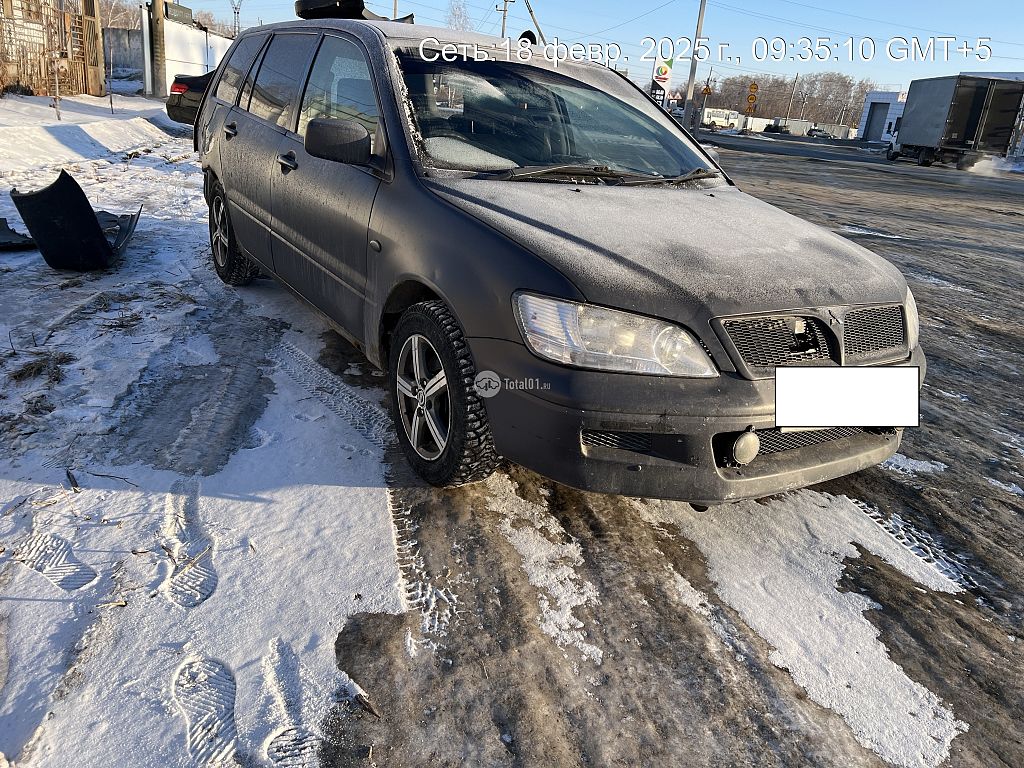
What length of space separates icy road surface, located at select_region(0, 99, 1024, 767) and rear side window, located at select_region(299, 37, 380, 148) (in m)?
1.33

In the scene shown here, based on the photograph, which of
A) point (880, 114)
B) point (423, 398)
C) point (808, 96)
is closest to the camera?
point (423, 398)

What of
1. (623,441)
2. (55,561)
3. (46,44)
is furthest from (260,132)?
(46,44)

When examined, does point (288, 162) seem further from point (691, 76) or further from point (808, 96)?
point (808, 96)

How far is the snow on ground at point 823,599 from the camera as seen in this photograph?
1.90m

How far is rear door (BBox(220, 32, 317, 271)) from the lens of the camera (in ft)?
12.9

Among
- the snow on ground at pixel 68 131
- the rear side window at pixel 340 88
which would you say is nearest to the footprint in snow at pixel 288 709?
the rear side window at pixel 340 88

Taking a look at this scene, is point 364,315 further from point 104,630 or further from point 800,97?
point 800,97

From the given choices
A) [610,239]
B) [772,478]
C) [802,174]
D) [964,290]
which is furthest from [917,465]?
[802,174]

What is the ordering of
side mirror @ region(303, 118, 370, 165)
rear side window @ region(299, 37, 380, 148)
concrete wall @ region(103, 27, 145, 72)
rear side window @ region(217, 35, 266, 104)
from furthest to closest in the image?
concrete wall @ region(103, 27, 145, 72), rear side window @ region(217, 35, 266, 104), rear side window @ region(299, 37, 380, 148), side mirror @ region(303, 118, 370, 165)

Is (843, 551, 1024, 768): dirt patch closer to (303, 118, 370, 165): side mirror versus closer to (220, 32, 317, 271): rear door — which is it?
(303, 118, 370, 165): side mirror

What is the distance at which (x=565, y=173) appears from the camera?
307 cm

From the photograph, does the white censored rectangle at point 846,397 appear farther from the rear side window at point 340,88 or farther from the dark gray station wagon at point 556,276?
the rear side window at point 340,88

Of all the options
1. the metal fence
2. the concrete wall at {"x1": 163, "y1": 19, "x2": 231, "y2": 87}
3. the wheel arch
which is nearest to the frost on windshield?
the wheel arch

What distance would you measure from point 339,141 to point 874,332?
2.20 metres
